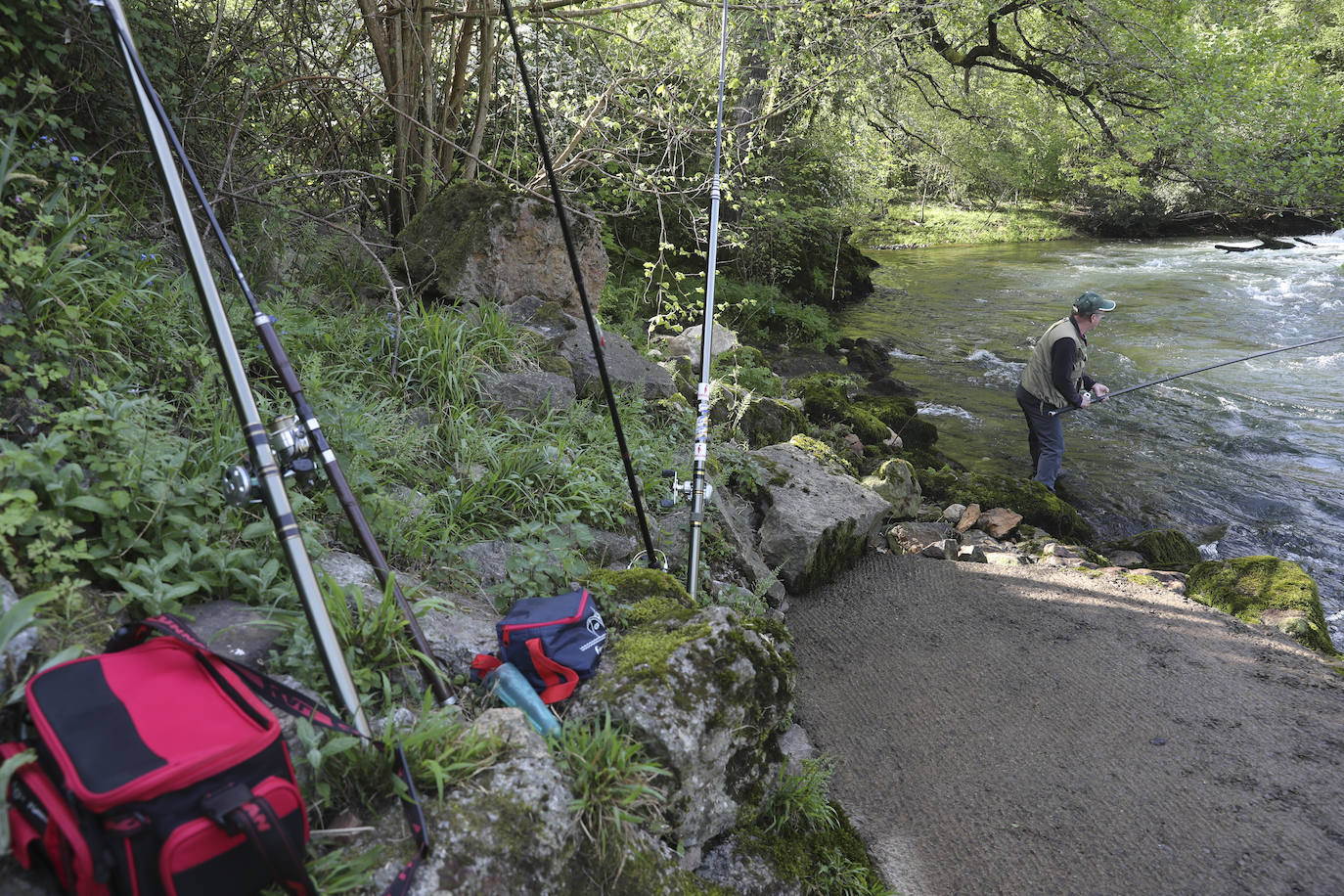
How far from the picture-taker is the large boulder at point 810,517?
4.38m

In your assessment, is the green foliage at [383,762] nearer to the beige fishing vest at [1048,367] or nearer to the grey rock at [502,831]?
the grey rock at [502,831]

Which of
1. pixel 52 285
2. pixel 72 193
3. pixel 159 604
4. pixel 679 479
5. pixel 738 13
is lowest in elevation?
pixel 679 479

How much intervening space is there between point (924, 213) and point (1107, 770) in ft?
87.1

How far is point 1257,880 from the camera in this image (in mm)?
2596

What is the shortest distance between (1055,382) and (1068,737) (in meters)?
4.16

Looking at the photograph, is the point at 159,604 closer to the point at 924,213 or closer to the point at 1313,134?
the point at 1313,134

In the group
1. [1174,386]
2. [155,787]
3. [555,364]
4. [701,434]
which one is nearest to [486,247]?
[555,364]

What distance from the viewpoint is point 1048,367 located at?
6.78m

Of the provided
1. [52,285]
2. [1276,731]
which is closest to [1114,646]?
[1276,731]

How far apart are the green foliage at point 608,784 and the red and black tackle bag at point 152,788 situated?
692mm

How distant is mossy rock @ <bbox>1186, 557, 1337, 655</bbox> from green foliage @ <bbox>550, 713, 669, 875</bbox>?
164 inches

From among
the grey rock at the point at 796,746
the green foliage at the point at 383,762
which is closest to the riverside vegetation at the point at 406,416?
the green foliage at the point at 383,762

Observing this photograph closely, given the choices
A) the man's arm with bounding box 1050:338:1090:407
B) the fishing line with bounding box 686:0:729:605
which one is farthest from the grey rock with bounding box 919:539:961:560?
the fishing line with bounding box 686:0:729:605

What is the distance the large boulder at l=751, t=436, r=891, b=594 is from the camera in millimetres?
4383
